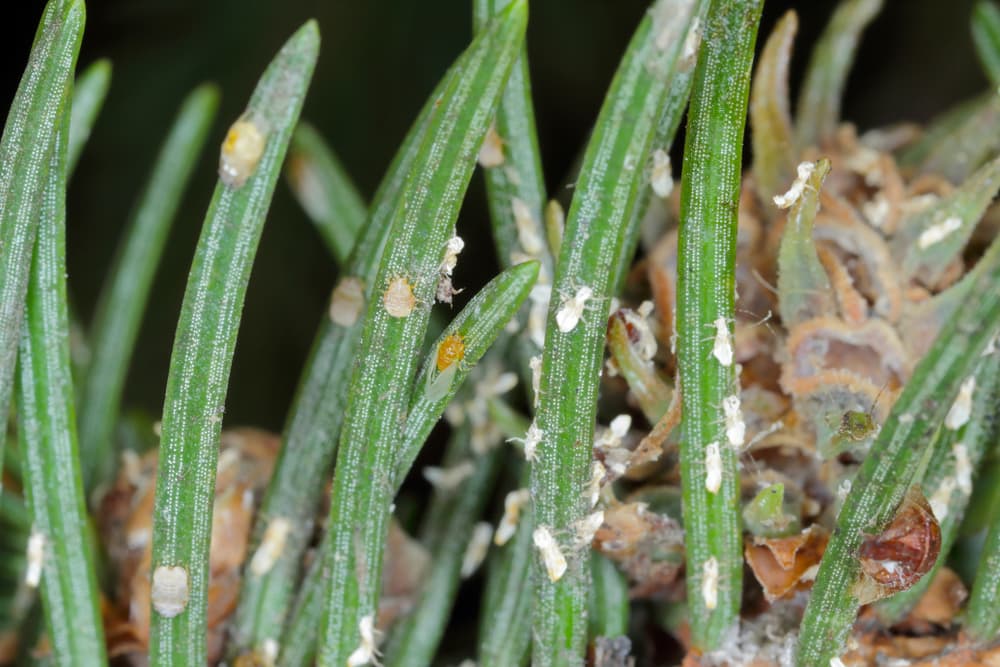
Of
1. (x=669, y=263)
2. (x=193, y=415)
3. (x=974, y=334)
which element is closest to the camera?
(x=974, y=334)

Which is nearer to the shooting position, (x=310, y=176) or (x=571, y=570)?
(x=571, y=570)

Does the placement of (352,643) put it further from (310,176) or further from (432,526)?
(310,176)

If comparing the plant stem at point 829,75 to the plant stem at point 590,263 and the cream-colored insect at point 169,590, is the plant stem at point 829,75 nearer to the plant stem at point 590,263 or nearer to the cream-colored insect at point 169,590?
the plant stem at point 590,263

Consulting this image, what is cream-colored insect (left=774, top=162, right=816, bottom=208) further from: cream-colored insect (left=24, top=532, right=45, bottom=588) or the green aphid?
cream-colored insect (left=24, top=532, right=45, bottom=588)

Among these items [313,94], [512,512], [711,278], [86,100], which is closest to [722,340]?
[711,278]

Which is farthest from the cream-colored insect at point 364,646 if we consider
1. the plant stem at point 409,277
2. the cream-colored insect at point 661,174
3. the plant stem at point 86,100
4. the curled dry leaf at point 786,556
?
the plant stem at point 86,100

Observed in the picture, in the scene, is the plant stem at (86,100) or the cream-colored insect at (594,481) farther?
the plant stem at (86,100)

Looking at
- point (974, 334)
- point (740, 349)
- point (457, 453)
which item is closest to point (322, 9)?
point (457, 453)
